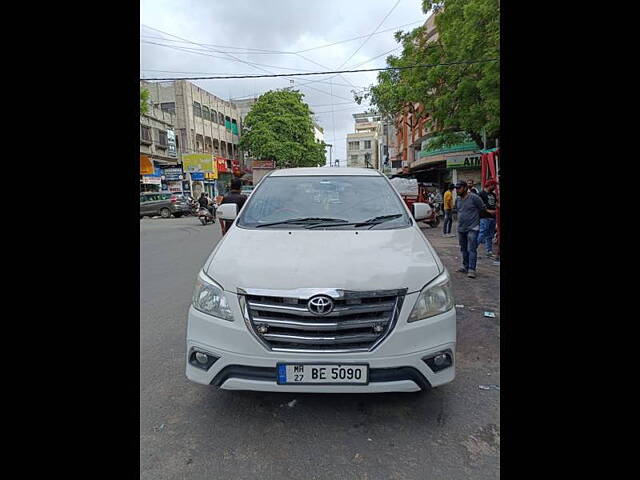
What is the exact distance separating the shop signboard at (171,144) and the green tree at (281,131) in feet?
27.1

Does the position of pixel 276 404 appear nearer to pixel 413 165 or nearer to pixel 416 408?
pixel 416 408

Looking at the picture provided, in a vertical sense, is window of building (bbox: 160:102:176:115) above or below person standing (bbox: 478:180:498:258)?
above

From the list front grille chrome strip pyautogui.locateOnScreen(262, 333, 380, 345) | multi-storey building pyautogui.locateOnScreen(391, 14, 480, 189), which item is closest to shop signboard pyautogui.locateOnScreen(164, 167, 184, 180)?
multi-storey building pyautogui.locateOnScreen(391, 14, 480, 189)

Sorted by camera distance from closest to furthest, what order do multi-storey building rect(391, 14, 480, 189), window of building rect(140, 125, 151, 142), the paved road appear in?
1. the paved road
2. multi-storey building rect(391, 14, 480, 189)
3. window of building rect(140, 125, 151, 142)

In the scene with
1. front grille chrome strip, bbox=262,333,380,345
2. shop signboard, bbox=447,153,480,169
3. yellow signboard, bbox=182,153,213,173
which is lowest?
front grille chrome strip, bbox=262,333,380,345

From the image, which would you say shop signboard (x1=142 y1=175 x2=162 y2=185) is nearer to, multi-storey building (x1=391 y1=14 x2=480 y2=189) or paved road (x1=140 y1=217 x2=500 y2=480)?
multi-storey building (x1=391 y1=14 x2=480 y2=189)

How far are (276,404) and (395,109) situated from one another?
58.0 ft

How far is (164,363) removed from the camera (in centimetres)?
316

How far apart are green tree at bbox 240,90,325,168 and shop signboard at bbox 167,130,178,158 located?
8271 millimetres

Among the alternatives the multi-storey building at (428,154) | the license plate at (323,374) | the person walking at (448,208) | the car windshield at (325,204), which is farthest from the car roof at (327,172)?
the multi-storey building at (428,154)

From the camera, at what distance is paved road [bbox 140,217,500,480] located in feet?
6.23

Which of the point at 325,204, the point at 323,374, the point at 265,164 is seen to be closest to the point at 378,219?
the point at 325,204

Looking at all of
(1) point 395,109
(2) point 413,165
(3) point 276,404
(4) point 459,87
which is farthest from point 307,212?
(2) point 413,165
